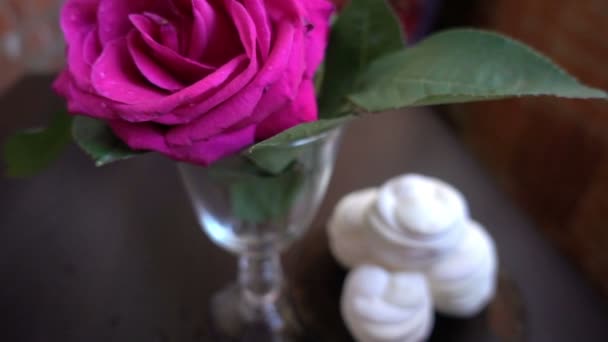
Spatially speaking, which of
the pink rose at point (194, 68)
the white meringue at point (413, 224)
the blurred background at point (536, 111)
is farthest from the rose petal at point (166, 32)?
the blurred background at point (536, 111)

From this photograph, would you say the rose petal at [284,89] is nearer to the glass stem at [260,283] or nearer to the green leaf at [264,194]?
the green leaf at [264,194]

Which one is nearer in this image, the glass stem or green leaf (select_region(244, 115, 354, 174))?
green leaf (select_region(244, 115, 354, 174))

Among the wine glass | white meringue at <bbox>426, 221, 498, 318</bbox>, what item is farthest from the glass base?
white meringue at <bbox>426, 221, 498, 318</bbox>

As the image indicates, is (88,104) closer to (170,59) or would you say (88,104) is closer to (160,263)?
(170,59)

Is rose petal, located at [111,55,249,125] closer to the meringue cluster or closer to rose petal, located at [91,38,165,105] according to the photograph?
rose petal, located at [91,38,165,105]

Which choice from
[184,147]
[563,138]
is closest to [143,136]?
[184,147]

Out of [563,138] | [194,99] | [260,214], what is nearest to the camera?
[194,99]
